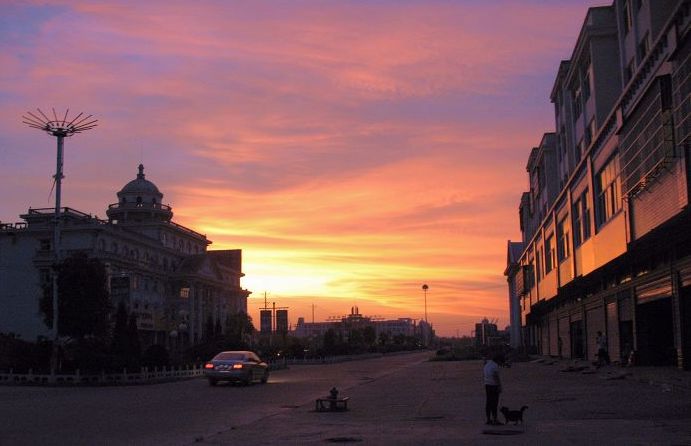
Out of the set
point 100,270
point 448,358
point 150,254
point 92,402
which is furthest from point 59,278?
point 150,254

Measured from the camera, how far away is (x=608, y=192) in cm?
3325

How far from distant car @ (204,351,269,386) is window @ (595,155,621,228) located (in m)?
16.5

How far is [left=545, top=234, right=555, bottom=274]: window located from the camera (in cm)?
5612

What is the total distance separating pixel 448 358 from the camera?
236ft

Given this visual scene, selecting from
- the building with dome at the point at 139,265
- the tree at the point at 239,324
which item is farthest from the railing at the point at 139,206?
the tree at the point at 239,324

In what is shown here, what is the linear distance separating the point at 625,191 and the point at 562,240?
23.0 metres

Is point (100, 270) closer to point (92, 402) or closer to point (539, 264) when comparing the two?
point (92, 402)

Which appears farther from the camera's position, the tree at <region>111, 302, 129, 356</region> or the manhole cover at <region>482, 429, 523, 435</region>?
the tree at <region>111, 302, 129, 356</region>

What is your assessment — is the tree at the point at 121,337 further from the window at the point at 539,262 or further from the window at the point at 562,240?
the window at the point at 539,262

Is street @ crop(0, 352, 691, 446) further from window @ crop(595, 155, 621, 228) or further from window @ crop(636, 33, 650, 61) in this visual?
window @ crop(636, 33, 650, 61)

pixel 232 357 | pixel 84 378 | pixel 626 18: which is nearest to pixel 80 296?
pixel 84 378

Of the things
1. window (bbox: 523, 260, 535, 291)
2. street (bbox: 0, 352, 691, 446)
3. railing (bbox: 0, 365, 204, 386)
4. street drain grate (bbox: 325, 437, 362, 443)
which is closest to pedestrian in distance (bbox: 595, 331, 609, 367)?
street (bbox: 0, 352, 691, 446)

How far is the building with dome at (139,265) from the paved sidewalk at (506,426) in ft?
130

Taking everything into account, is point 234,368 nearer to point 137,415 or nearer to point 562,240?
point 137,415
